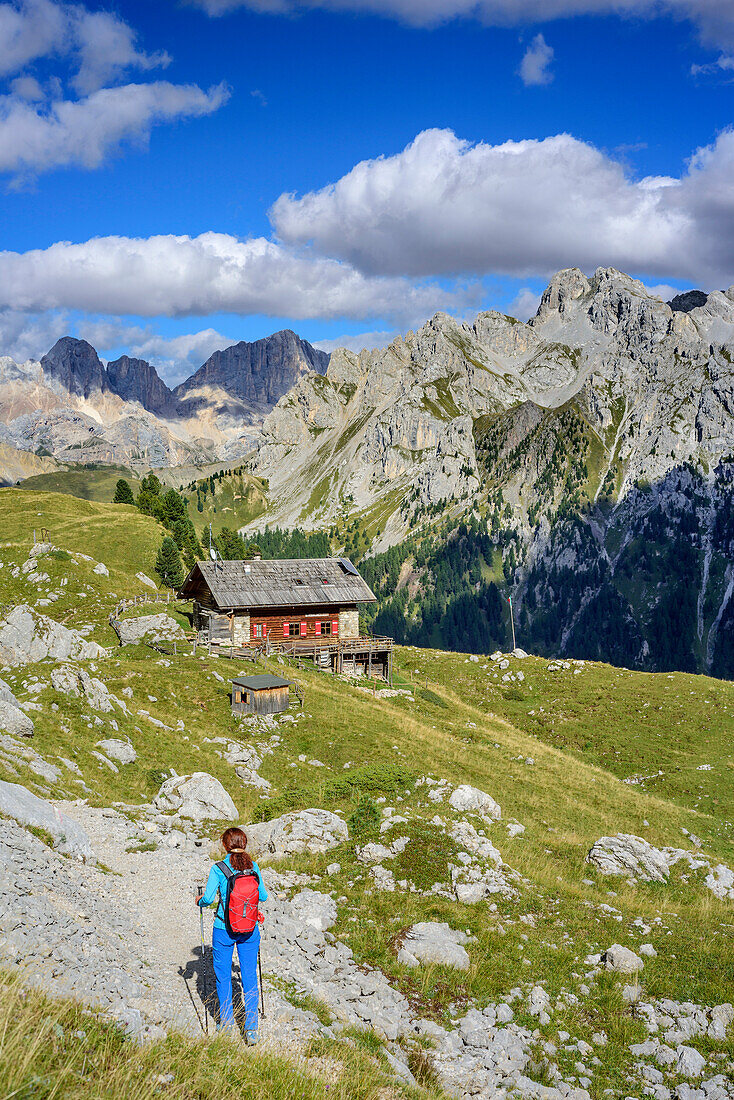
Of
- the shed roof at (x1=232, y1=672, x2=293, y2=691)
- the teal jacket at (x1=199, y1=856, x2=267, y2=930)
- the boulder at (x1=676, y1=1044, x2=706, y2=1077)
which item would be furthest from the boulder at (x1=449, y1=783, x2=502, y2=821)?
the teal jacket at (x1=199, y1=856, x2=267, y2=930)

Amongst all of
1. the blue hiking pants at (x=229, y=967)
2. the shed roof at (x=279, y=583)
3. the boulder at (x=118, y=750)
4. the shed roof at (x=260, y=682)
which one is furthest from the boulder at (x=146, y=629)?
the blue hiking pants at (x=229, y=967)

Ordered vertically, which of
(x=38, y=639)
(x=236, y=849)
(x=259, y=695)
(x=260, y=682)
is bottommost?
(x=259, y=695)

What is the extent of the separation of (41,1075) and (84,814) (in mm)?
14165

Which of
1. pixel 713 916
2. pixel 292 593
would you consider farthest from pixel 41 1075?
pixel 292 593

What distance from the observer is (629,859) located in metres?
21.8

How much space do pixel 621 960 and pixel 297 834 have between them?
945 cm

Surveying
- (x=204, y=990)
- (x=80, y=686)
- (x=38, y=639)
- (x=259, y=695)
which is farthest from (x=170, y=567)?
(x=204, y=990)

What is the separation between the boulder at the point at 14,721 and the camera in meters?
22.5

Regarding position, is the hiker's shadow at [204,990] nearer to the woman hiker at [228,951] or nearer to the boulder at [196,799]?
the woman hiker at [228,951]

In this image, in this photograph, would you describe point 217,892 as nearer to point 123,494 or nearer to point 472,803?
point 472,803

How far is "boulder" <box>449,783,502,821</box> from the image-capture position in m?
23.8

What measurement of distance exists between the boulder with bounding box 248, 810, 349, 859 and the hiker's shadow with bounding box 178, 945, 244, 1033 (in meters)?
6.87

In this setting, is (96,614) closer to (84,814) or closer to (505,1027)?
(84,814)

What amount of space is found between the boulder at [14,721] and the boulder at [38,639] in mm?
13477
